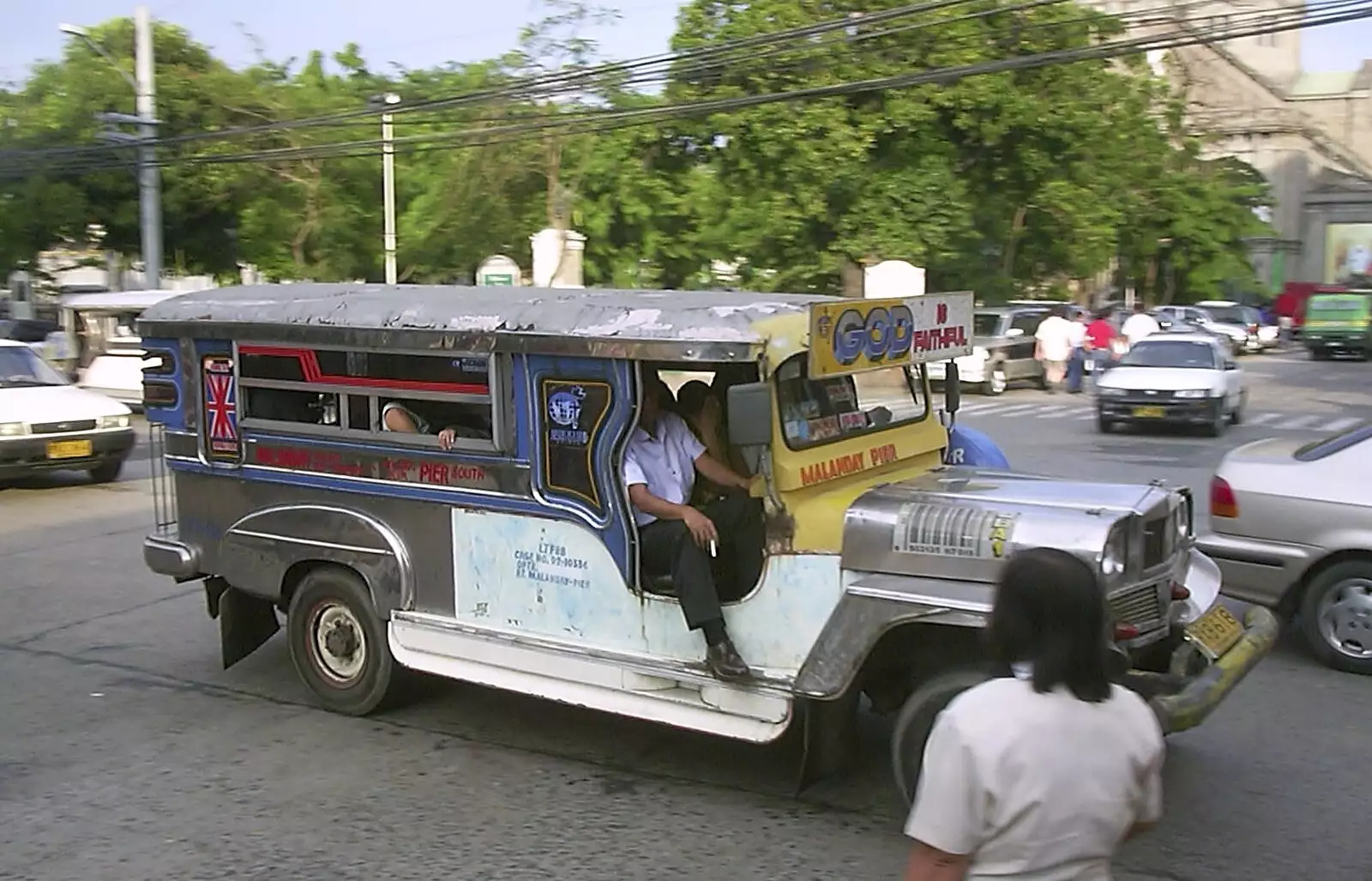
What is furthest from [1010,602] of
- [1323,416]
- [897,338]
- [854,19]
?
[1323,416]

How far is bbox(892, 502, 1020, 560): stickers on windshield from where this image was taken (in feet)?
15.8

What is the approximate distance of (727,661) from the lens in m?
5.27

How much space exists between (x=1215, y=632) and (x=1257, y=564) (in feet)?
7.49

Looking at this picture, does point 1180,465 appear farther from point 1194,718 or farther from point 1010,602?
point 1010,602

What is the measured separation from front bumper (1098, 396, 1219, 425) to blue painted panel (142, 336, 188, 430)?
50.9 feet

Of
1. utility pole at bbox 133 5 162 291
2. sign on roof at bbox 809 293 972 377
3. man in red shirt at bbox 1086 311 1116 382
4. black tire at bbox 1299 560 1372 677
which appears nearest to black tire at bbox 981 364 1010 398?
man in red shirt at bbox 1086 311 1116 382

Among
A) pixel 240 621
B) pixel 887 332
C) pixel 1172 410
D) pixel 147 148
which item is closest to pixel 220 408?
pixel 240 621

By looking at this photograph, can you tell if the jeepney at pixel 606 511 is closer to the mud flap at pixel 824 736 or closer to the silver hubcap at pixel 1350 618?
the mud flap at pixel 824 736

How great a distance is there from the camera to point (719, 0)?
1038 inches

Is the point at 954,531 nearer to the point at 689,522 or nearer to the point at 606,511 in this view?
the point at 689,522

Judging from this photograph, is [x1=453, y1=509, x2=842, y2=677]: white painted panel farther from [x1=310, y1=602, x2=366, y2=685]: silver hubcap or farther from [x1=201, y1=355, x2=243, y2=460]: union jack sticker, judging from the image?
[x1=201, y1=355, x2=243, y2=460]: union jack sticker

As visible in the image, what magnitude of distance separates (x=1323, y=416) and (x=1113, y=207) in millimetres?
7340

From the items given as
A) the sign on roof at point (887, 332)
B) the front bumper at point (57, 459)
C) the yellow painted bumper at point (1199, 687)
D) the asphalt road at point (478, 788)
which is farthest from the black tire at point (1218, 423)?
the yellow painted bumper at point (1199, 687)

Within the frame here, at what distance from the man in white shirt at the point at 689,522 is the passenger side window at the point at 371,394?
71cm
